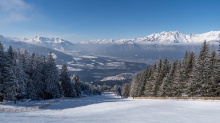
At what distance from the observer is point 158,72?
1591 inches

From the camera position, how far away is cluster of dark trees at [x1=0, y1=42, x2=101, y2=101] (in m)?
26.5

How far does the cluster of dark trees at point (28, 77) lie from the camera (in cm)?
2655

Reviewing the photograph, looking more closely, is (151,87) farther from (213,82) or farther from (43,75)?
(43,75)

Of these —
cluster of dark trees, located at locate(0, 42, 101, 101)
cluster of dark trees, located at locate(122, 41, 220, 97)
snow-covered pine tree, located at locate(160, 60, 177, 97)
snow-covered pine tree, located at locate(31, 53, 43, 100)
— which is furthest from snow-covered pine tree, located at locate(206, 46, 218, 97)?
snow-covered pine tree, located at locate(31, 53, 43, 100)

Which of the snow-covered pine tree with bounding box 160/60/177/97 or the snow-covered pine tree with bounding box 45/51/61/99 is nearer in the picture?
the snow-covered pine tree with bounding box 160/60/177/97

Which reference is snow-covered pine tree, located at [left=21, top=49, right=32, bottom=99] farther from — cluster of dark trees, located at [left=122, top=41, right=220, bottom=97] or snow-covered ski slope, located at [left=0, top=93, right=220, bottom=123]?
cluster of dark trees, located at [left=122, top=41, right=220, bottom=97]

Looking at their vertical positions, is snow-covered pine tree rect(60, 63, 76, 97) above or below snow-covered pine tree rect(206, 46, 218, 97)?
below

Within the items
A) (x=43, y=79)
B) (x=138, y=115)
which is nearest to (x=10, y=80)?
(x=43, y=79)

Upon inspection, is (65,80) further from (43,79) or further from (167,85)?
(167,85)

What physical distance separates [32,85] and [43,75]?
176 inches

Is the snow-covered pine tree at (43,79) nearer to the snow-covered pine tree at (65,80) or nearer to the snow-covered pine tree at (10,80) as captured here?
the snow-covered pine tree at (65,80)

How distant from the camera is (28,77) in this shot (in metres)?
34.5

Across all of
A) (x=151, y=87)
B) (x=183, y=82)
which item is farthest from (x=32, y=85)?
(x=183, y=82)

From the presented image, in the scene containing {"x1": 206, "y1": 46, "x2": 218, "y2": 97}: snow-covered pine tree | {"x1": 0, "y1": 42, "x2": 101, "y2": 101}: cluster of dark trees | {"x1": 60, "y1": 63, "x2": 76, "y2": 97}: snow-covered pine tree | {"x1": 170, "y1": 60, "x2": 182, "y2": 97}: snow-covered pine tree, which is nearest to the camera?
{"x1": 206, "y1": 46, "x2": 218, "y2": 97}: snow-covered pine tree
